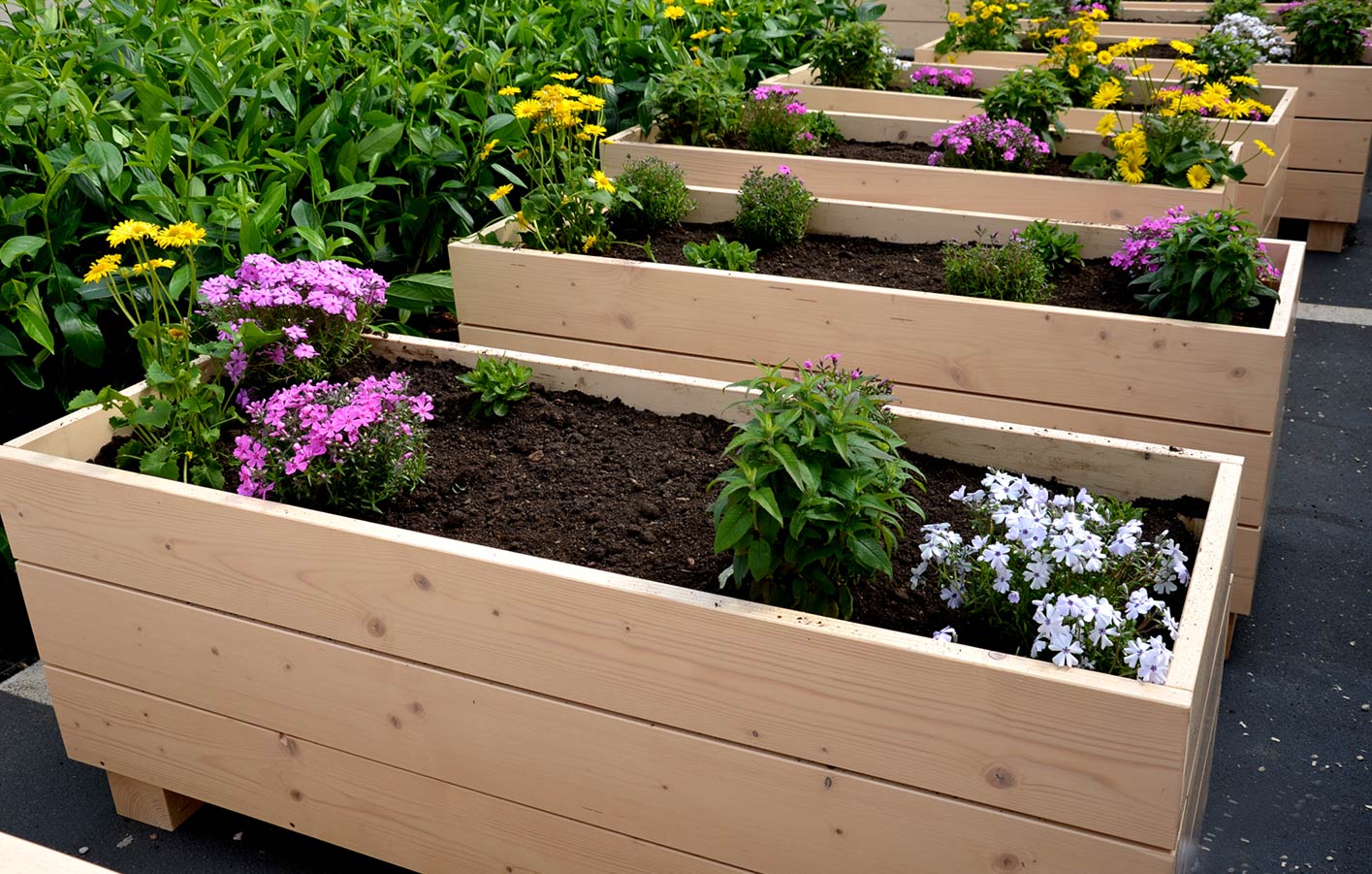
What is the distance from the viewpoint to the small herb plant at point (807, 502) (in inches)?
65.7

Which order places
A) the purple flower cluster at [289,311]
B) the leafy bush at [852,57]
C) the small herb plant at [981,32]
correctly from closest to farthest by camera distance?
the purple flower cluster at [289,311] < the leafy bush at [852,57] < the small herb plant at [981,32]

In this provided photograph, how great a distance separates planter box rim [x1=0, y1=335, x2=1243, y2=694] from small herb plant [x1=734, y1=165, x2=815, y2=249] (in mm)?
959

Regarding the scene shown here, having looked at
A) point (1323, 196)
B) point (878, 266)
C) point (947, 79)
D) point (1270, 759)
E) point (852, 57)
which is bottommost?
point (1270, 759)

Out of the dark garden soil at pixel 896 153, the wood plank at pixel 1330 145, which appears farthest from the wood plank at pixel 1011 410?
the wood plank at pixel 1330 145

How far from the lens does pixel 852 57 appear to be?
15.6 feet

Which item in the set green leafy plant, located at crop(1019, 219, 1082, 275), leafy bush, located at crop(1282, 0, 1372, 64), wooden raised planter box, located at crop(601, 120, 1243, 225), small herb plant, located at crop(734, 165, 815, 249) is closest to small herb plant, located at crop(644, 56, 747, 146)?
wooden raised planter box, located at crop(601, 120, 1243, 225)

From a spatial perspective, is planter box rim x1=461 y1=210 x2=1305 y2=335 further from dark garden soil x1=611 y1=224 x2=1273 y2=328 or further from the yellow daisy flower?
the yellow daisy flower

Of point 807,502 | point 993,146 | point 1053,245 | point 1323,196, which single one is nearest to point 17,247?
point 807,502

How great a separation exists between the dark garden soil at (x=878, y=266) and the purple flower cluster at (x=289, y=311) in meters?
0.97

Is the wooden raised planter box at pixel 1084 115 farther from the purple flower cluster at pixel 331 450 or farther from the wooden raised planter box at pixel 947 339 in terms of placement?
the purple flower cluster at pixel 331 450

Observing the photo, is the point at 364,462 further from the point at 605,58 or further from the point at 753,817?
the point at 605,58

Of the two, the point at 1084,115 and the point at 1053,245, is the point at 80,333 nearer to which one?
the point at 1053,245

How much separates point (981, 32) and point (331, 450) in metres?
4.43

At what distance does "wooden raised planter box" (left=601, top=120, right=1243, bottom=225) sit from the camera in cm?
333
